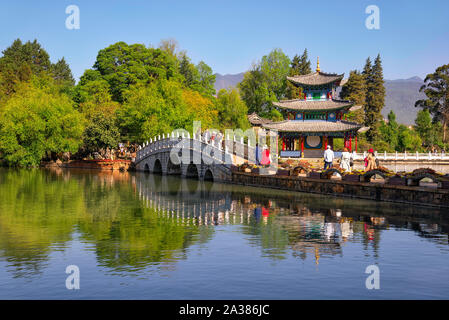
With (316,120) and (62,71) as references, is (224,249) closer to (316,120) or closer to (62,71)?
(316,120)

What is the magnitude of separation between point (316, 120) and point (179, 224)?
36863mm

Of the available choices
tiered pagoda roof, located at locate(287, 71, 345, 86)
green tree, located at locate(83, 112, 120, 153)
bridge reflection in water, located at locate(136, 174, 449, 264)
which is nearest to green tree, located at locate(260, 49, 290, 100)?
tiered pagoda roof, located at locate(287, 71, 345, 86)

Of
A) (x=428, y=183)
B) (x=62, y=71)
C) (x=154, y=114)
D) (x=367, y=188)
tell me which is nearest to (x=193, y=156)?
(x=154, y=114)

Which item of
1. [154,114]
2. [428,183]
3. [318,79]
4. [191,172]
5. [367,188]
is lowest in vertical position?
[367,188]

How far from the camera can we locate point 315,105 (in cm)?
5122

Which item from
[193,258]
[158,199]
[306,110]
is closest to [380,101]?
[306,110]

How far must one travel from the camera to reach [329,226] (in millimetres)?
15859

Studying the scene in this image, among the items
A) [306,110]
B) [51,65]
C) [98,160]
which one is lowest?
[98,160]

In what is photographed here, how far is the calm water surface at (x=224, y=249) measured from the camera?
9367 mm

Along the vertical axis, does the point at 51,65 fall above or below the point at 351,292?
above

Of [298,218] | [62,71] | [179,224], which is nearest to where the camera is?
[179,224]

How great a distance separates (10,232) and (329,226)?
9.53 metres

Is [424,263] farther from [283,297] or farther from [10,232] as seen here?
[10,232]

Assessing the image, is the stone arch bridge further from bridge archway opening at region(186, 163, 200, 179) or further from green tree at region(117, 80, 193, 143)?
green tree at region(117, 80, 193, 143)
